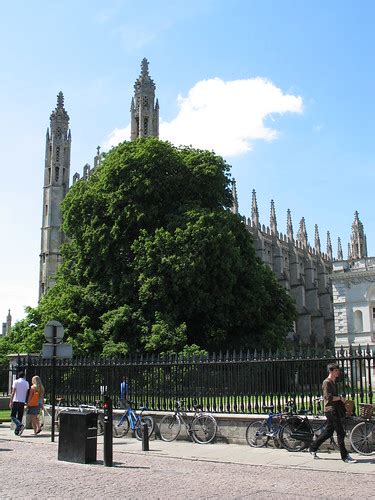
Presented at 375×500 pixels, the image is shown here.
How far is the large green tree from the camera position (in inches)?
1086

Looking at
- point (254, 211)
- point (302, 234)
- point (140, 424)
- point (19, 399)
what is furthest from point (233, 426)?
point (302, 234)

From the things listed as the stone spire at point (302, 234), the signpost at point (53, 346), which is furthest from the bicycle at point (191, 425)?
the stone spire at point (302, 234)

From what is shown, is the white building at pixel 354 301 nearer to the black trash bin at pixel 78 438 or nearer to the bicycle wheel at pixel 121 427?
the bicycle wheel at pixel 121 427

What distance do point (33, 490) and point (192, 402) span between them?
630 cm

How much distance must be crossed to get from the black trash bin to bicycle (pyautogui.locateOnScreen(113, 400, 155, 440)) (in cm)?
280

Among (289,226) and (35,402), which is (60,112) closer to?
(289,226)

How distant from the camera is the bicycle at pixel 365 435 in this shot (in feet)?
35.6

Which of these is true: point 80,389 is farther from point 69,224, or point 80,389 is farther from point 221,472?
point 69,224

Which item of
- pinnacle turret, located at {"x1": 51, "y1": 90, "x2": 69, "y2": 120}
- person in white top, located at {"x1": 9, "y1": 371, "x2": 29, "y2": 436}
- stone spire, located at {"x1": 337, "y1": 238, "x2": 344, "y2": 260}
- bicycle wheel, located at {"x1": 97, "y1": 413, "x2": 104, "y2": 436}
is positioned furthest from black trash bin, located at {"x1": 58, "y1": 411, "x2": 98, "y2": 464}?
stone spire, located at {"x1": 337, "y1": 238, "x2": 344, "y2": 260}

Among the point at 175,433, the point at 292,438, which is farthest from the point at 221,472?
the point at 175,433

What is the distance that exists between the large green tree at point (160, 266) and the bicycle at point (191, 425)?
39.9 ft

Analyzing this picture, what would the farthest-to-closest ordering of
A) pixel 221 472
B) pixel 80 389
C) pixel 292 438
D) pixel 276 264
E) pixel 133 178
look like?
pixel 276 264 < pixel 133 178 < pixel 80 389 < pixel 292 438 < pixel 221 472

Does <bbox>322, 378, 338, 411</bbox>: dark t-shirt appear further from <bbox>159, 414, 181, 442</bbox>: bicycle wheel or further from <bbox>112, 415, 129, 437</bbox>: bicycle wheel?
<bbox>112, 415, 129, 437</bbox>: bicycle wheel

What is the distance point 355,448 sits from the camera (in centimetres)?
1085
